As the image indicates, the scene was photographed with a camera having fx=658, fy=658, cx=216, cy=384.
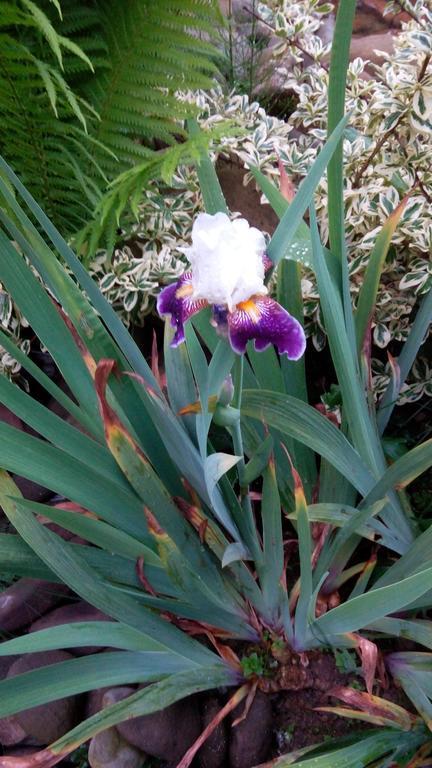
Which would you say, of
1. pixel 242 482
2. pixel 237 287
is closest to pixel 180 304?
pixel 237 287

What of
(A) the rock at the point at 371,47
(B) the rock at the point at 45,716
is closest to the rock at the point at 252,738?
(B) the rock at the point at 45,716

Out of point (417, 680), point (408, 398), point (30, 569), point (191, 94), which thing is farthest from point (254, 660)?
point (191, 94)

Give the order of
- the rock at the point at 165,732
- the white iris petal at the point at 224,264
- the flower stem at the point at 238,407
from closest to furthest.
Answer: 1. the white iris petal at the point at 224,264
2. the flower stem at the point at 238,407
3. the rock at the point at 165,732

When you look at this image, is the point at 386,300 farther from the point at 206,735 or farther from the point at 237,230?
the point at 206,735

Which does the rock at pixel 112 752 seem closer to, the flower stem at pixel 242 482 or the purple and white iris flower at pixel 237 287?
the flower stem at pixel 242 482

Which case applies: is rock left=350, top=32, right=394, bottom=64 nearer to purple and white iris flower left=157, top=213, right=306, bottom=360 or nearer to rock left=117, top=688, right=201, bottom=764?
purple and white iris flower left=157, top=213, right=306, bottom=360
